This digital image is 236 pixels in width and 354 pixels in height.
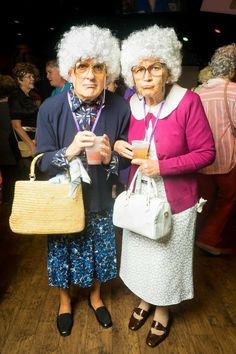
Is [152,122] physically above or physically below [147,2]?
below

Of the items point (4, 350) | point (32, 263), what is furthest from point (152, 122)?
point (32, 263)

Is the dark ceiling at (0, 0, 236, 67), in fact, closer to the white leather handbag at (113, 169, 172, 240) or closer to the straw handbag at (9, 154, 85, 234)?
the white leather handbag at (113, 169, 172, 240)

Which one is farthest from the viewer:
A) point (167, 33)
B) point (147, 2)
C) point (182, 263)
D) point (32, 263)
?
Result: point (147, 2)

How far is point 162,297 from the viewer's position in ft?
5.75

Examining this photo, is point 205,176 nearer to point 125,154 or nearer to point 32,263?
point 125,154

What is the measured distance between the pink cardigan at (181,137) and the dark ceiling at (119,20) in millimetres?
8355

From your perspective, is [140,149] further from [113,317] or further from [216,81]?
[216,81]

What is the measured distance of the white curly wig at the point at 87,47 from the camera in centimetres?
147

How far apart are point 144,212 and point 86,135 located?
1.52 ft

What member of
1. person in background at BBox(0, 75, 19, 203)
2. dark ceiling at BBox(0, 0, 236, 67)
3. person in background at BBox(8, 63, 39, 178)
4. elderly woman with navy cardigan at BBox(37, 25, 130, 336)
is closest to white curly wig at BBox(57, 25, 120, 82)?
A: elderly woman with navy cardigan at BBox(37, 25, 130, 336)

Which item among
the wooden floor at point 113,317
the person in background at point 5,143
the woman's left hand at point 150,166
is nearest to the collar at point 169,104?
the woman's left hand at point 150,166

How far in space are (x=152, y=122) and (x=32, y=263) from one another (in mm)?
1694

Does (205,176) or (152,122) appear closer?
(152,122)

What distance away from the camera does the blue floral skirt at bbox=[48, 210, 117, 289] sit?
180 cm
